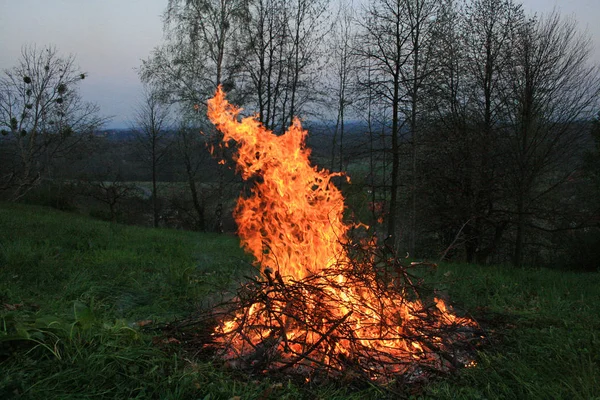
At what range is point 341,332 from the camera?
3574mm

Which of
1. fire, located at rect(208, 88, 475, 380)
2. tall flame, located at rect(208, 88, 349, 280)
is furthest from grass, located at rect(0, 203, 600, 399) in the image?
tall flame, located at rect(208, 88, 349, 280)

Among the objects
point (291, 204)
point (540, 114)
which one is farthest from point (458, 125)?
point (291, 204)

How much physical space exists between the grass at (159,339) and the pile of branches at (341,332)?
0.68ft

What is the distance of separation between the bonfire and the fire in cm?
1

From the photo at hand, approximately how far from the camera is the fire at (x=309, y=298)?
11.5ft

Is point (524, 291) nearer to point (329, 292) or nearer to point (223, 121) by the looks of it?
point (329, 292)

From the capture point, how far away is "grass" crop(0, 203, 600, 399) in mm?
2811

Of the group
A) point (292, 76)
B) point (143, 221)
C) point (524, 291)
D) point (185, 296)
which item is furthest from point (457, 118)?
point (143, 221)

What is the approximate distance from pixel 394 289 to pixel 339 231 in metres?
0.99

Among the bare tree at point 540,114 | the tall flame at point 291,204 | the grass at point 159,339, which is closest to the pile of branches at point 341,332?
the grass at point 159,339

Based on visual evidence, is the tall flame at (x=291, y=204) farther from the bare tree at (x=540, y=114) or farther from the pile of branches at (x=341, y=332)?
the bare tree at (x=540, y=114)

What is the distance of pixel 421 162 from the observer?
43.5ft

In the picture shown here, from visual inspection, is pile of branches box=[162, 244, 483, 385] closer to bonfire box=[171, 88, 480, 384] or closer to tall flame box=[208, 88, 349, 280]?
bonfire box=[171, 88, 480, 384]

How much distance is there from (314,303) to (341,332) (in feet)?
1.26
